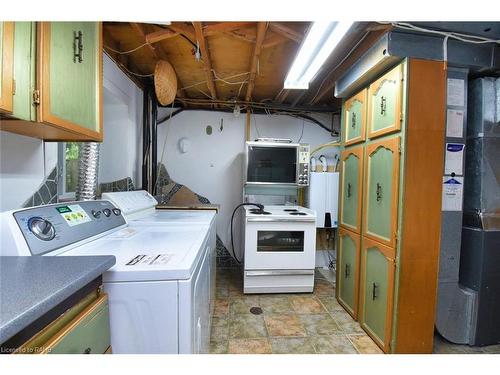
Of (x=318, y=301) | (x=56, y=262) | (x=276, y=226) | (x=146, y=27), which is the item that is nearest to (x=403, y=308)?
(x=318, y=301)

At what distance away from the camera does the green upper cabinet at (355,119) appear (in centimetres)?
211

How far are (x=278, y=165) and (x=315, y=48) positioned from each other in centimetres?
156

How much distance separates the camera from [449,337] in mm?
1854

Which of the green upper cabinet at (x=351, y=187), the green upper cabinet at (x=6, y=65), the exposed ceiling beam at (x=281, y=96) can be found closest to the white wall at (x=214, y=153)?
the exposed ceiling beam at (x=281, y=96)

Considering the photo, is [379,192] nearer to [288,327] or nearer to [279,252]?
[279,252]

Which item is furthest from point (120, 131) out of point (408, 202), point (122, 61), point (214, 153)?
point (408, 202)

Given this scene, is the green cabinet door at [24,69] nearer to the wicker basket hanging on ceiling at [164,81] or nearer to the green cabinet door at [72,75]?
the green cabinet door at [72,75]

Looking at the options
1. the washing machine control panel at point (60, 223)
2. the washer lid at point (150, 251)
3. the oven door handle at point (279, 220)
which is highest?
the washing machine control panel at point (60, 223)

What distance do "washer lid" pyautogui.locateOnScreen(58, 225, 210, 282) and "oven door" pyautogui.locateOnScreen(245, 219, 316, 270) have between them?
3.74 ft

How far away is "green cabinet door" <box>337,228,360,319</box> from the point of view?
2182 millimetres

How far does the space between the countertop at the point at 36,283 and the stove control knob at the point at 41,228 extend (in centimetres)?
12

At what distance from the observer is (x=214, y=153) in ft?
11.2

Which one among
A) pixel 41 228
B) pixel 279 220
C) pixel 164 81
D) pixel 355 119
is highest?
pixel 164 81
